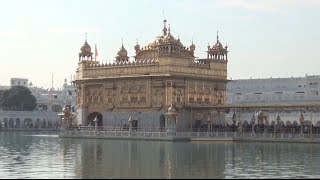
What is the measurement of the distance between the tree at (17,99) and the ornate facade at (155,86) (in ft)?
150

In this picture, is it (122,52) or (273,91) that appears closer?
(122,52)

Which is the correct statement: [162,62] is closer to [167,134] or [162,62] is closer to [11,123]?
[167,134]

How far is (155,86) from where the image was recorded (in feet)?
209

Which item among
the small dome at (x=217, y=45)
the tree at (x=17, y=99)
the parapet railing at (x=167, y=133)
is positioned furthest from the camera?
the tree at (x=17, y=99)

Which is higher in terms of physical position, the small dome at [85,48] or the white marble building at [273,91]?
the small dome at [85,48]

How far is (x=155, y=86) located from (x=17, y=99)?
187 feet

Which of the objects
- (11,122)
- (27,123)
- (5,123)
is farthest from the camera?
(27,123)

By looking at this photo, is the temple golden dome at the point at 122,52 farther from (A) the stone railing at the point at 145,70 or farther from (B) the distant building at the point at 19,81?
(B) the distant building at the point at 19,81

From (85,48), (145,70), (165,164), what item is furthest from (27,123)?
(165,164)

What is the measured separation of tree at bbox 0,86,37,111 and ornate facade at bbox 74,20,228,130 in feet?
150

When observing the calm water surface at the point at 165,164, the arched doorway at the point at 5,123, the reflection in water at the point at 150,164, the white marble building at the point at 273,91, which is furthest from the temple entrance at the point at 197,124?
the arched doorway at the point at 5,123

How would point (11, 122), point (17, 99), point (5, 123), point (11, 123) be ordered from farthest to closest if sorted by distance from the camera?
point (17, 99), point (11, 123), point (11, 122), point (5, 123)

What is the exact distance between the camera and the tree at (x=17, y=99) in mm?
114938

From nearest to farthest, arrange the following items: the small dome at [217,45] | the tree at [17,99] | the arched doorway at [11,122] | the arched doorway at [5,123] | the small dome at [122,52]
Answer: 1. the small dome at [217,45]
2. the small dome at [122,52]
3. the arched doorway at [5,123]
4. the arched doorway at [11,122]
5. the tree at [17,99]
